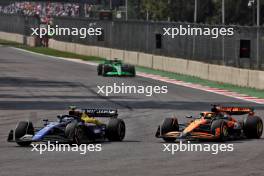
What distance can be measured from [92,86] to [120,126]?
22514 mm

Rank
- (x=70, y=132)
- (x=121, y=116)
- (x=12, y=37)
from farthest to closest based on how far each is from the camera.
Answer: (x=12, y=37) → (x=121, y=116) → (x=70, y=132)

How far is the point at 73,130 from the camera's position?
68.7 ft

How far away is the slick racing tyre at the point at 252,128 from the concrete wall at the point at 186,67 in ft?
64.0

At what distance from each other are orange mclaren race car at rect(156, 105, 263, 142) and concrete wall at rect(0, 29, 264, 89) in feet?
64.3

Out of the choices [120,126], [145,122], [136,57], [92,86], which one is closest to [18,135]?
[120,126]

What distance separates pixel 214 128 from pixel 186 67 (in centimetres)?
3204

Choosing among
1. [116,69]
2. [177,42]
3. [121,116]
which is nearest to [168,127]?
[121,116]

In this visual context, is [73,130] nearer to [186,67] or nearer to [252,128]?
[252,128]

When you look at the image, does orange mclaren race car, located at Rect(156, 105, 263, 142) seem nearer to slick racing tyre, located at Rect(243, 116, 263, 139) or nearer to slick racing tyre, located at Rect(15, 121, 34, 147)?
slick racing tyre, located at Rect(243, 116, 263, 139)

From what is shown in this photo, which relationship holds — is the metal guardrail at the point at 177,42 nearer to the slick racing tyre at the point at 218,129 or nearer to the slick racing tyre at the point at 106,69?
the slick racing tyre at the point at 106,69

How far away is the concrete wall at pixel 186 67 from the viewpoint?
43.9m

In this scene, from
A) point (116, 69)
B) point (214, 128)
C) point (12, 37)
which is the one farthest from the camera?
point (12, 37)

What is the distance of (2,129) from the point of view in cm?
2558

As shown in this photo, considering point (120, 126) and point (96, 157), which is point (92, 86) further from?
point (96, 157)
